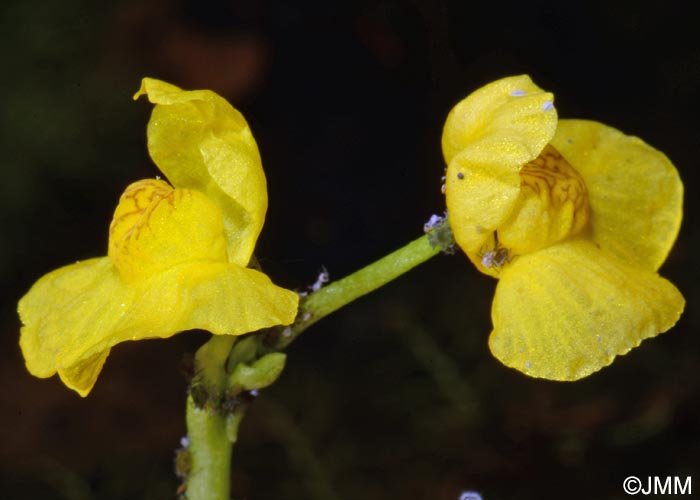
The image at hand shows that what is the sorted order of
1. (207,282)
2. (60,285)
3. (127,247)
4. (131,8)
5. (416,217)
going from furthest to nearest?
(416,217), (131,8), (60,285), (127,247), (207,282)

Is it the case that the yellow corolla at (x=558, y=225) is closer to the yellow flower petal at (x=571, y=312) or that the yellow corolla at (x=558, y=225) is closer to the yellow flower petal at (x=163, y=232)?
the yellow flower petal at (x=571, y=312)

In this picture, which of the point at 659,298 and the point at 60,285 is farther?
the point at 60,285

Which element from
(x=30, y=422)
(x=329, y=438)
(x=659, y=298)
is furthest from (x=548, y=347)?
(x=30, y=422)

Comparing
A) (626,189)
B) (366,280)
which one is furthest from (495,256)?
(626,189)

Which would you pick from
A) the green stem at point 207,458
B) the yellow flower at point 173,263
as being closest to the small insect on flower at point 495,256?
the yellow flower at point 173,263

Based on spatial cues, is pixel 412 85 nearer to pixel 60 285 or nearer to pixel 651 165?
pixel 651 165

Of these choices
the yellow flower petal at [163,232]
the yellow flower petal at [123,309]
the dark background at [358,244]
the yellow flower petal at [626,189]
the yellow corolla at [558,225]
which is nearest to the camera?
the yellow flower petal at [123,309]
